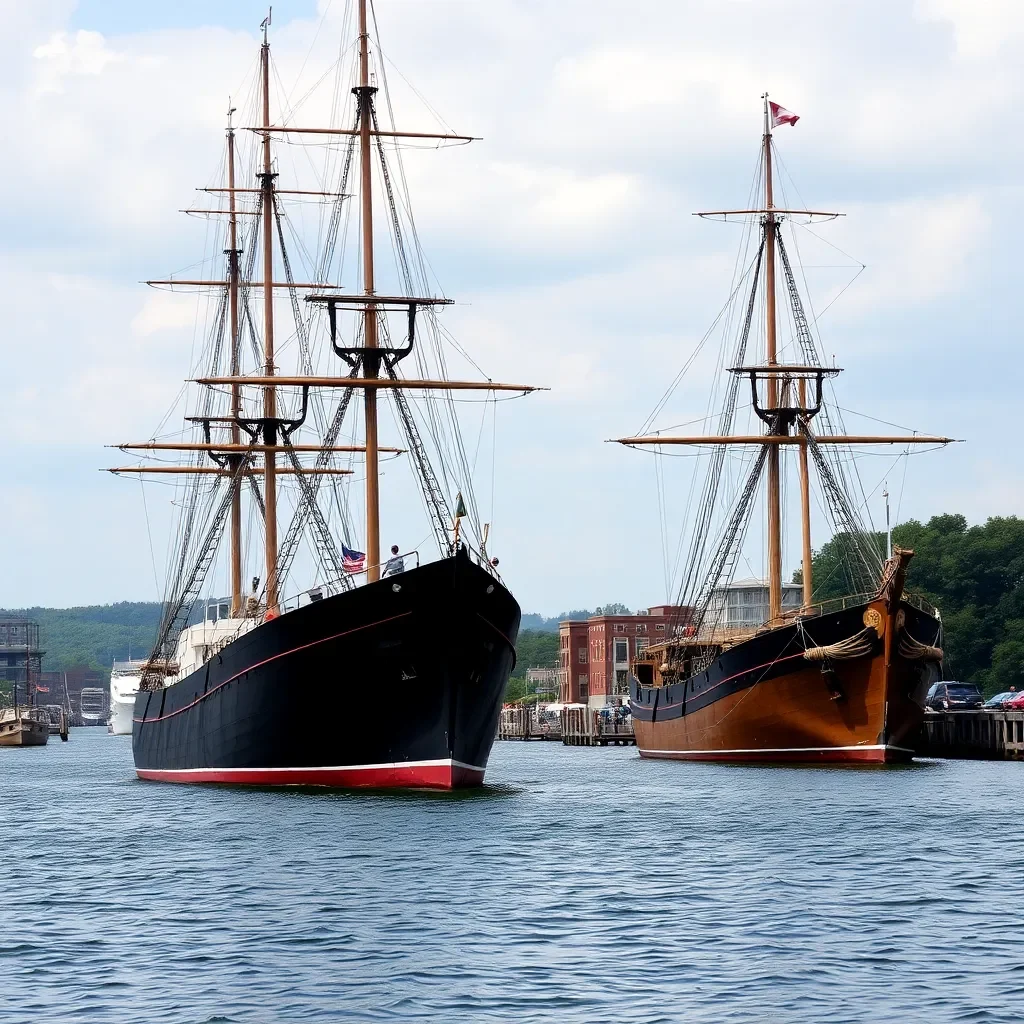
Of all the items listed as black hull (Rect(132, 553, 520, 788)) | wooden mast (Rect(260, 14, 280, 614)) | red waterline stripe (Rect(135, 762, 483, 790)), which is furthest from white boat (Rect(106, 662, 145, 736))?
black hull (Rect(132, 553, 520, 788))

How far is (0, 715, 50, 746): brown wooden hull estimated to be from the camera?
124m

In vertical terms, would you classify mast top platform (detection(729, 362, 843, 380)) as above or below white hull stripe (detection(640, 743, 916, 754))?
above

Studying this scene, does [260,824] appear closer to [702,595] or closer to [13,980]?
[13,980]

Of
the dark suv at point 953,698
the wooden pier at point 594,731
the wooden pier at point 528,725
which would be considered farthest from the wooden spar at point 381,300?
the wooden pier at point 528,725

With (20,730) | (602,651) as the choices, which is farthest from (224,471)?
(602,651)

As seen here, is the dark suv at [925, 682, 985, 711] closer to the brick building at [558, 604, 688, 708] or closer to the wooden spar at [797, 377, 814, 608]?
the wooden spar at [797, 377, 814, 608]

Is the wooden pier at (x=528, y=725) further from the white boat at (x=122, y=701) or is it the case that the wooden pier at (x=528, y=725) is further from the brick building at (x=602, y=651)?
the white boat at (x=122, y=701)

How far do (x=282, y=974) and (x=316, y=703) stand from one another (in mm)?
21375

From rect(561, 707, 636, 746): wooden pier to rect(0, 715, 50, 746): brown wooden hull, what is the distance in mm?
35892

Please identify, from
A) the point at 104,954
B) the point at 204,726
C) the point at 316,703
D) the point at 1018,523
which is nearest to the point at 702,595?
the point at 204,726

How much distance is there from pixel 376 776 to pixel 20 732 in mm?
89414

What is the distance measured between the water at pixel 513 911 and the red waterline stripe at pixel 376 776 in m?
0.60

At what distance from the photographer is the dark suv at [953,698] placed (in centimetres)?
7669

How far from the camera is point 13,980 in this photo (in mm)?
19547
